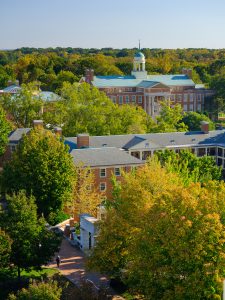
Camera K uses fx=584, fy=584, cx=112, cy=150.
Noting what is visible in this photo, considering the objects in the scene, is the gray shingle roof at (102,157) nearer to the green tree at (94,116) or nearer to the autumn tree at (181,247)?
the green tree at (94,116)

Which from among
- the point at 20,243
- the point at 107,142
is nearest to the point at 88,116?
the point at 107,142

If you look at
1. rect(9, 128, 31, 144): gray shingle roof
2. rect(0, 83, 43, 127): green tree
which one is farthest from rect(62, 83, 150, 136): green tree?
rect(9, 128, 31, 144): gray shingle roof

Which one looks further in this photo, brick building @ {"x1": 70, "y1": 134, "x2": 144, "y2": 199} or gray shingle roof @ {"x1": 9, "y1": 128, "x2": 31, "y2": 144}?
gray shingle roof @ {"x1": 9, "y1": 128, "x2": 31, "y2": 144}

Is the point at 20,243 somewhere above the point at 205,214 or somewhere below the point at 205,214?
below

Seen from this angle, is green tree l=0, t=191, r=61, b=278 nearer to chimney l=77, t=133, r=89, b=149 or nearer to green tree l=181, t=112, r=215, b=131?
chimney l=77, t=133, r=89, b=149

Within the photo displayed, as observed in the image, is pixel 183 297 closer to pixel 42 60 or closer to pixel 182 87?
pixel 182 87

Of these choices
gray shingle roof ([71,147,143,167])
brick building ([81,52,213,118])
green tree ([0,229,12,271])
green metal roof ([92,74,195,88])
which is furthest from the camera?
green metal roof ([92,74,195,88])

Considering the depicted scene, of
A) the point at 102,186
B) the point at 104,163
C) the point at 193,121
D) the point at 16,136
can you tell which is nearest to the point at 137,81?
the point at 193,121

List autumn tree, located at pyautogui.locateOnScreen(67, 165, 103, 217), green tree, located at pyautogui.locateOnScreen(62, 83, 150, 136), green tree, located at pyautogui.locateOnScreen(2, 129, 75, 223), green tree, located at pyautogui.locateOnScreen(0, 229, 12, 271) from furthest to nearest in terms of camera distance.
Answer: green tree, located at pyautogui.locateOnScreen(62, 83, 150, 136) < autumn tree, located at pyautogui.locateOnScreen(67, 165, 103, 217) < green tree, located at pyautogui.locateOnScreen(2, 129, 75, 223) < green tree, located at pyautogui.locateOnScreen(0, 229, 12, 271)
